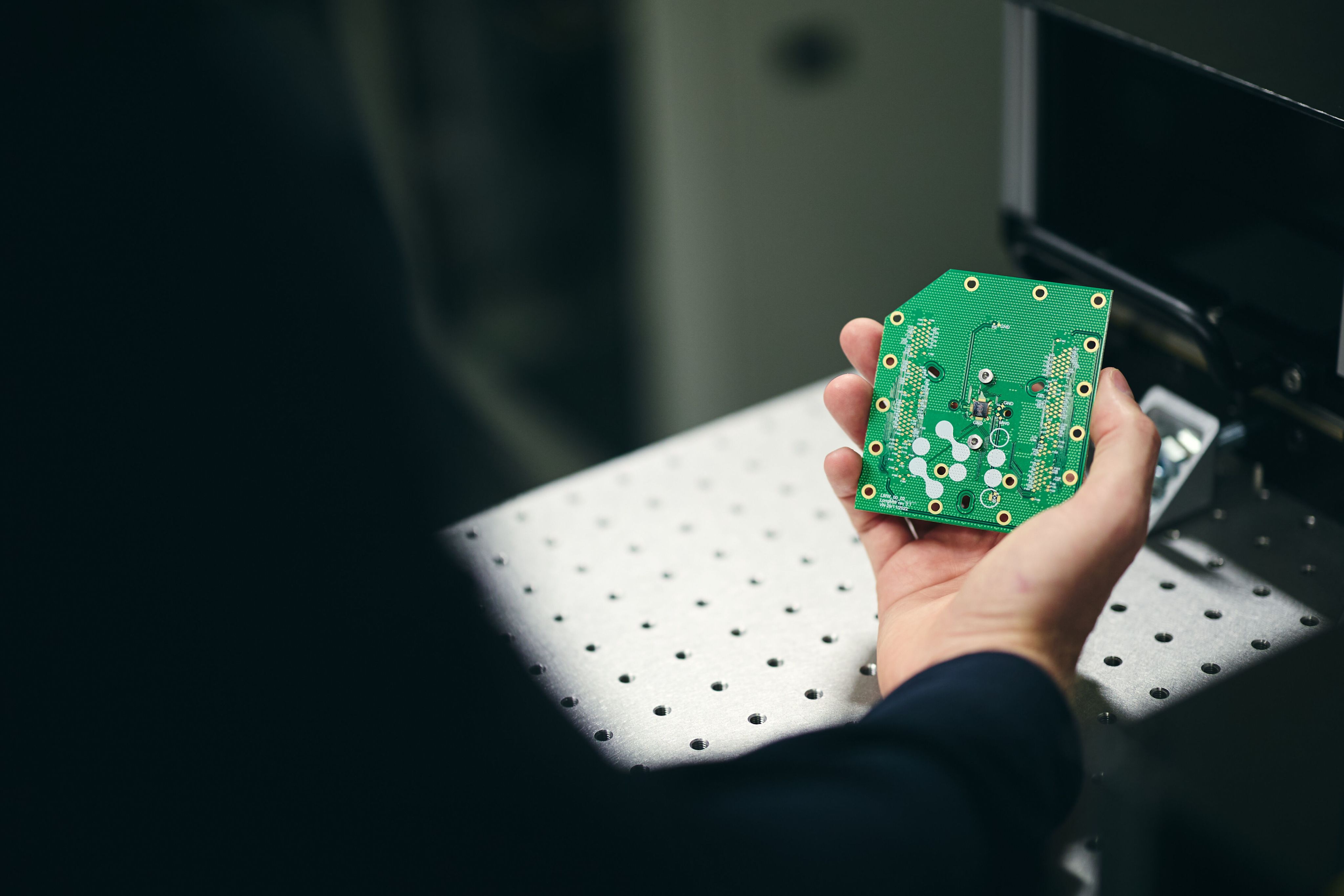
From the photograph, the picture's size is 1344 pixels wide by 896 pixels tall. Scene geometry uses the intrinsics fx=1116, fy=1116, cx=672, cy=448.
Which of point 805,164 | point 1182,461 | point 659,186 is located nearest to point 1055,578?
point 1182,461

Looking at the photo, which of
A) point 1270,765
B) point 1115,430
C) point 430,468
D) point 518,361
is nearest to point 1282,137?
point 1115,430

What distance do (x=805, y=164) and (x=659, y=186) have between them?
1.01 ft

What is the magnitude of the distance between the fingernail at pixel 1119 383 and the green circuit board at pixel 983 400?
14mm

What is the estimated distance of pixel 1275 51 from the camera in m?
0.73

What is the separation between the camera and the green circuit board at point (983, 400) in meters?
0.71

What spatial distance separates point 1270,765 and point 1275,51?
1.58 ft

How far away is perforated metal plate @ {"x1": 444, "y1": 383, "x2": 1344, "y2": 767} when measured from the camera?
709 mm

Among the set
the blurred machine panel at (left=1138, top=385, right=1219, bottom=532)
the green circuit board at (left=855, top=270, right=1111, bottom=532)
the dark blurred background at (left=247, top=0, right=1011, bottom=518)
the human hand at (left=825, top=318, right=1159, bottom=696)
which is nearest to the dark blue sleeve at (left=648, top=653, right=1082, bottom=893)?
the human hand at (left=825, top=318, right=1159, bottom=696)

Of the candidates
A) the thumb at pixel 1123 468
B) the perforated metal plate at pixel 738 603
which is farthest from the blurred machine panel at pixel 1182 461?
the thumb at pixel 1123 468

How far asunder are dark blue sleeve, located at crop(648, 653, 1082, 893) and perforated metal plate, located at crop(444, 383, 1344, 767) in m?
0.11

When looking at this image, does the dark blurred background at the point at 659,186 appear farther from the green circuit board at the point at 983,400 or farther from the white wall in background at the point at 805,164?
the green circuit board at the point at 983,400

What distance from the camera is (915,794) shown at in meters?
0.53

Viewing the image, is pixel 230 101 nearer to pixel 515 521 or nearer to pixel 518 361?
pixel 515 521

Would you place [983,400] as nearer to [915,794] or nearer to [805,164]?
[915,794]
